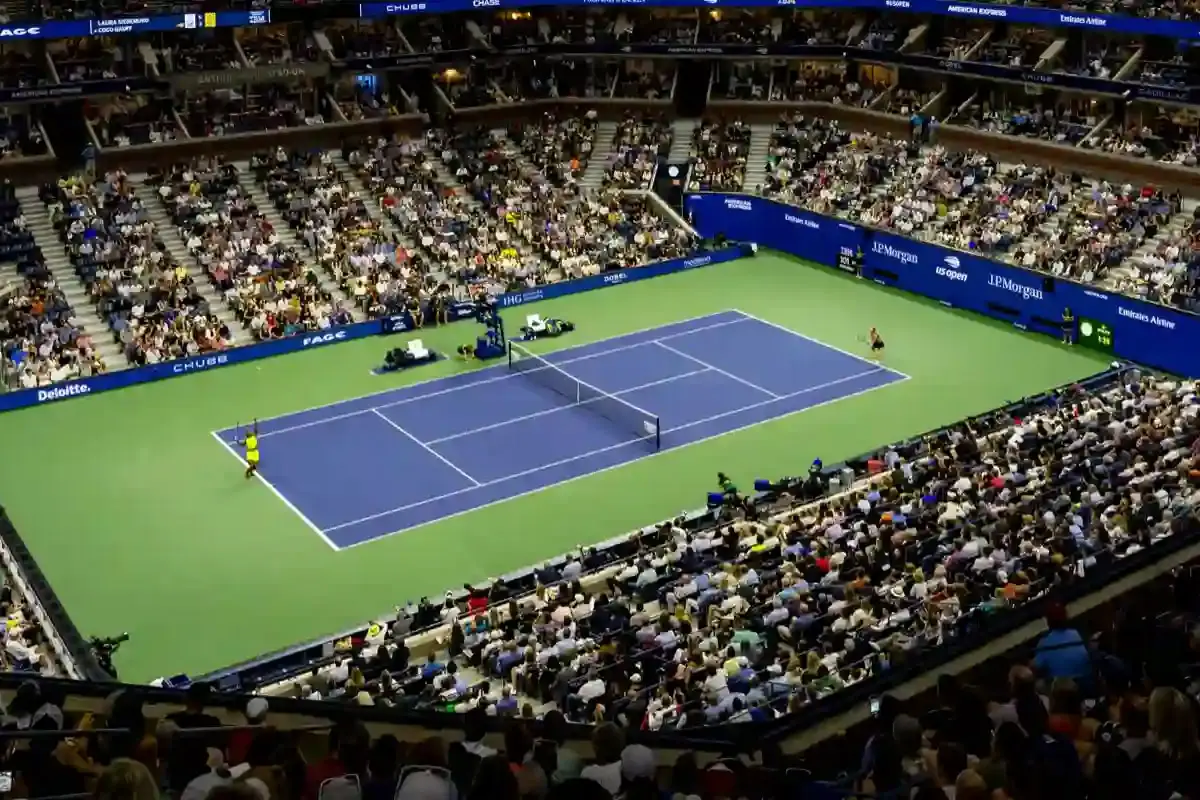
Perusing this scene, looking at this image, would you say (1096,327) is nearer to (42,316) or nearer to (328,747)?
(42,316)

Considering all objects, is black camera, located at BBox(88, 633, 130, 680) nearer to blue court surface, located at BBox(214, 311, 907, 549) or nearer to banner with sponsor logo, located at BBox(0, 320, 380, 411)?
blue court surface, located at BBox(214, 311, 907, 549)

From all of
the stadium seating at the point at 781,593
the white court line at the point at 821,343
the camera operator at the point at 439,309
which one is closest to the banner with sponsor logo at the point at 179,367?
the camera operator at the point at 439,309

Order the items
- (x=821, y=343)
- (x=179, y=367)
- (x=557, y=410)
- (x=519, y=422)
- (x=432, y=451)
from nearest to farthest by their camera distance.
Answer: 1. (x=432, y=451)
2. (x=519, y=422)
3. (x=557, y=410)
4. (x=179, y=367)
5. (x=821, y=343)

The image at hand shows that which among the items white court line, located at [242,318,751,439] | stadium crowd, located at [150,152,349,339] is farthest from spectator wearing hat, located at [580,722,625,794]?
stadium crowd, located at [150,152,349,339]

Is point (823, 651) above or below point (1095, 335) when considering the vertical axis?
above

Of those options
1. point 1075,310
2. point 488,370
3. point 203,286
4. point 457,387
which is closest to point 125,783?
point 457,387

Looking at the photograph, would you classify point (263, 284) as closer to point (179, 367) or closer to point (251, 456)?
point (179, 367)

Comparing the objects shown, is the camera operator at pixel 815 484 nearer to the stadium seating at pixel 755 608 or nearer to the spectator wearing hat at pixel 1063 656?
the stadium seating at pixel 755 608

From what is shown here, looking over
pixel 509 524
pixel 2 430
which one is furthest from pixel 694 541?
pixel 2 430
